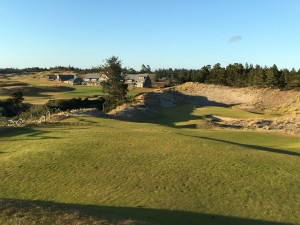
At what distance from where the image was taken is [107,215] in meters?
11.8

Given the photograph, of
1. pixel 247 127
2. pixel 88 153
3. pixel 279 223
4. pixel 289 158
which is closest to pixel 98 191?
pixel 88 153

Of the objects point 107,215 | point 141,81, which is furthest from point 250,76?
point 107,215

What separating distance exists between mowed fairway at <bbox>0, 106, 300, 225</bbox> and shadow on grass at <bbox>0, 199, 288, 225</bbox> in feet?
0.14

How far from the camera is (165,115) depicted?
60.7 metres

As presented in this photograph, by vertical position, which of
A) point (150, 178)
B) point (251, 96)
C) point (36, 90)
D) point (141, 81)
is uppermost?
point (150, 178)

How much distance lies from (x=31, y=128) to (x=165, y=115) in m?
32.8

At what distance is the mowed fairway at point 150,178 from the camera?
14102mm

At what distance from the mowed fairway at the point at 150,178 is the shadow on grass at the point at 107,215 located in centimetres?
4

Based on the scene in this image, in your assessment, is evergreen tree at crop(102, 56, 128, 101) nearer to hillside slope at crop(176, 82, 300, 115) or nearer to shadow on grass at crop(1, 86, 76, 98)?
hillside slope at crop(176, 82, 300, 115)

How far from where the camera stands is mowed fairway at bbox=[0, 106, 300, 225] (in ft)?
46.3

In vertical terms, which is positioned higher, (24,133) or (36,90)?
(24,133)

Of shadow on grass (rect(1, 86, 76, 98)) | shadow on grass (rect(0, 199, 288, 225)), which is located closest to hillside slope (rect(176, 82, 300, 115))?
shadow on grass (rect(1, 86, 76, 98))

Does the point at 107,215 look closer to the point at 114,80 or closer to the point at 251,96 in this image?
the point at 114,80

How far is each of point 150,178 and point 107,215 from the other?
20.4 feet
